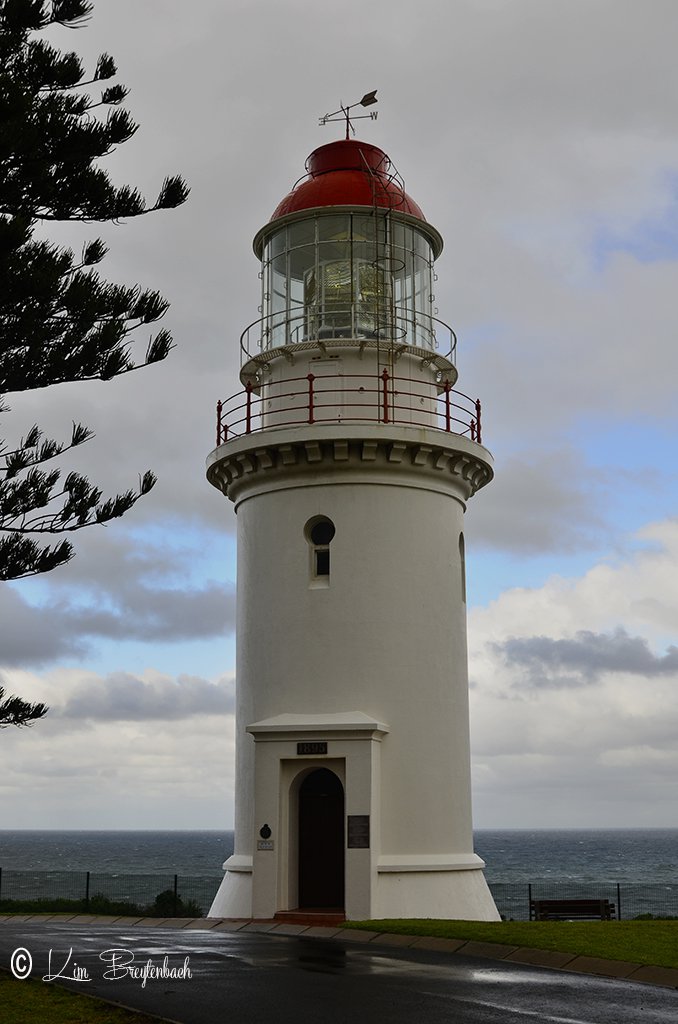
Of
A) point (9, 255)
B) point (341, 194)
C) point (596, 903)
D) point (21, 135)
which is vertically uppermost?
point (341, 194)

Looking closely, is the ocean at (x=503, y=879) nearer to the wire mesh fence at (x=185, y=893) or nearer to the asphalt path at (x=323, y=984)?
the wire mesh fence at (x=185, y=893)

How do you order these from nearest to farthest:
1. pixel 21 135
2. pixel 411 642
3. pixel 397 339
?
pixel 21 135
pixel 411 642
pixel 397 339

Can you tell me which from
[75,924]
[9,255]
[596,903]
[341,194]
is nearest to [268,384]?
[341,194]

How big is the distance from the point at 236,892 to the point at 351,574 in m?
5.06

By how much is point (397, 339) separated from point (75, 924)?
1024cm

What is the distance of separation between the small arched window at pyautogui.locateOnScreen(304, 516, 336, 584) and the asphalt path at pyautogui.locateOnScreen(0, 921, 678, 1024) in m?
6.01

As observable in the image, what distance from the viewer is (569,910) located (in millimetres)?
20469

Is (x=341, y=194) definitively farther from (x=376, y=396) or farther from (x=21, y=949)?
(x=21, y=949)

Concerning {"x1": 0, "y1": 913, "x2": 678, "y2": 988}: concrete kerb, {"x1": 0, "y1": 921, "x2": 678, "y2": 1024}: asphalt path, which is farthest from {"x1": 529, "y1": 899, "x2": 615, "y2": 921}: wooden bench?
{"x1": 0, "y1": 921, "x2": 678, "y2": 1024}: asphalt path

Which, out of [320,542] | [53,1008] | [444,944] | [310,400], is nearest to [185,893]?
[320,542]

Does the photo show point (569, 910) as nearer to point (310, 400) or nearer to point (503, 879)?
point (310, 400)

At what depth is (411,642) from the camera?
1819 centimetres

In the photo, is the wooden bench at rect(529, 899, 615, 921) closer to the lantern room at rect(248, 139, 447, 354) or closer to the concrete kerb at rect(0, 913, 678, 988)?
the concrete kerb at rect(0, 913, 678, 988)

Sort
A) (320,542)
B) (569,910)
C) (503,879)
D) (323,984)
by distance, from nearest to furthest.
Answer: (323,984) < (320,542) < (569,910) < (503,879)
